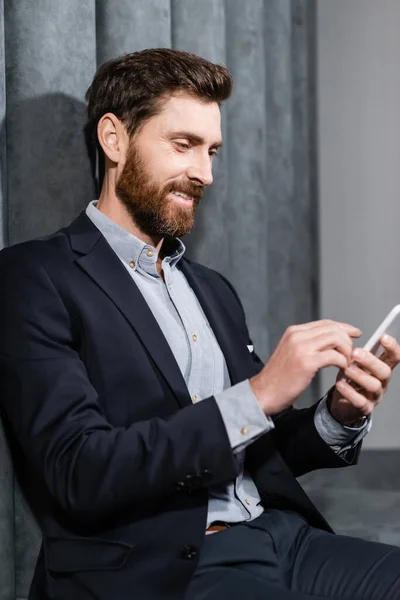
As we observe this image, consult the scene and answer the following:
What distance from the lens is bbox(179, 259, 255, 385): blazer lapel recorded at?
134cm

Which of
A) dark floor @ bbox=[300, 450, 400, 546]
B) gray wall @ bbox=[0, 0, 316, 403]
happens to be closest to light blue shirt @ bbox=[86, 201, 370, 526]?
gray wall @ bbox=[0, 0, 316, 403]

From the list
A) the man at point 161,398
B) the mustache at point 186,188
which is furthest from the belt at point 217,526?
the mustache at point 186,188

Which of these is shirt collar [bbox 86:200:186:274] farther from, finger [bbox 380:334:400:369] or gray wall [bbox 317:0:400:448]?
gray wall [bbox 317:0:400:448]

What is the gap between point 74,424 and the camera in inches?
42.0

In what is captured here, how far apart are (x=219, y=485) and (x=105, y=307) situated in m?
0.28

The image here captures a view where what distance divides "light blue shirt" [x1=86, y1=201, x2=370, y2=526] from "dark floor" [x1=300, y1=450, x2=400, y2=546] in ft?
2.63

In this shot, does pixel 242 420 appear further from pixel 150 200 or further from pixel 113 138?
pixel 113 138

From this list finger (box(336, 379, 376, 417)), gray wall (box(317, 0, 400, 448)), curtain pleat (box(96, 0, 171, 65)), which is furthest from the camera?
gray wall (box(317, 0, 400, 448))

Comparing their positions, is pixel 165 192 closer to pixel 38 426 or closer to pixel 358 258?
pixel 38 426

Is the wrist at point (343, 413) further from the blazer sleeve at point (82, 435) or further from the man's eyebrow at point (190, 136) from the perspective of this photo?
the man's eyebrow at point (190, 136)

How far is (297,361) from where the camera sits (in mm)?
1065

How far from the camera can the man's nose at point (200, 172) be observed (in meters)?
1.33

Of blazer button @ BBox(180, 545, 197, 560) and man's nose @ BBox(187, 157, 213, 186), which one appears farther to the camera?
man's nose @ BBox(187, 157, 213, 186)

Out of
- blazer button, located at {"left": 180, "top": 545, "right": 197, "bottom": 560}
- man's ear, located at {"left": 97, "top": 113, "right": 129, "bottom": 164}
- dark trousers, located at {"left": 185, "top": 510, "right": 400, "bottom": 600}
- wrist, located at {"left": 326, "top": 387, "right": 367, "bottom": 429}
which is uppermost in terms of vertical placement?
man's ear, located at {"left": 97, "top": 113, "right": 129, "bottom": 164}
